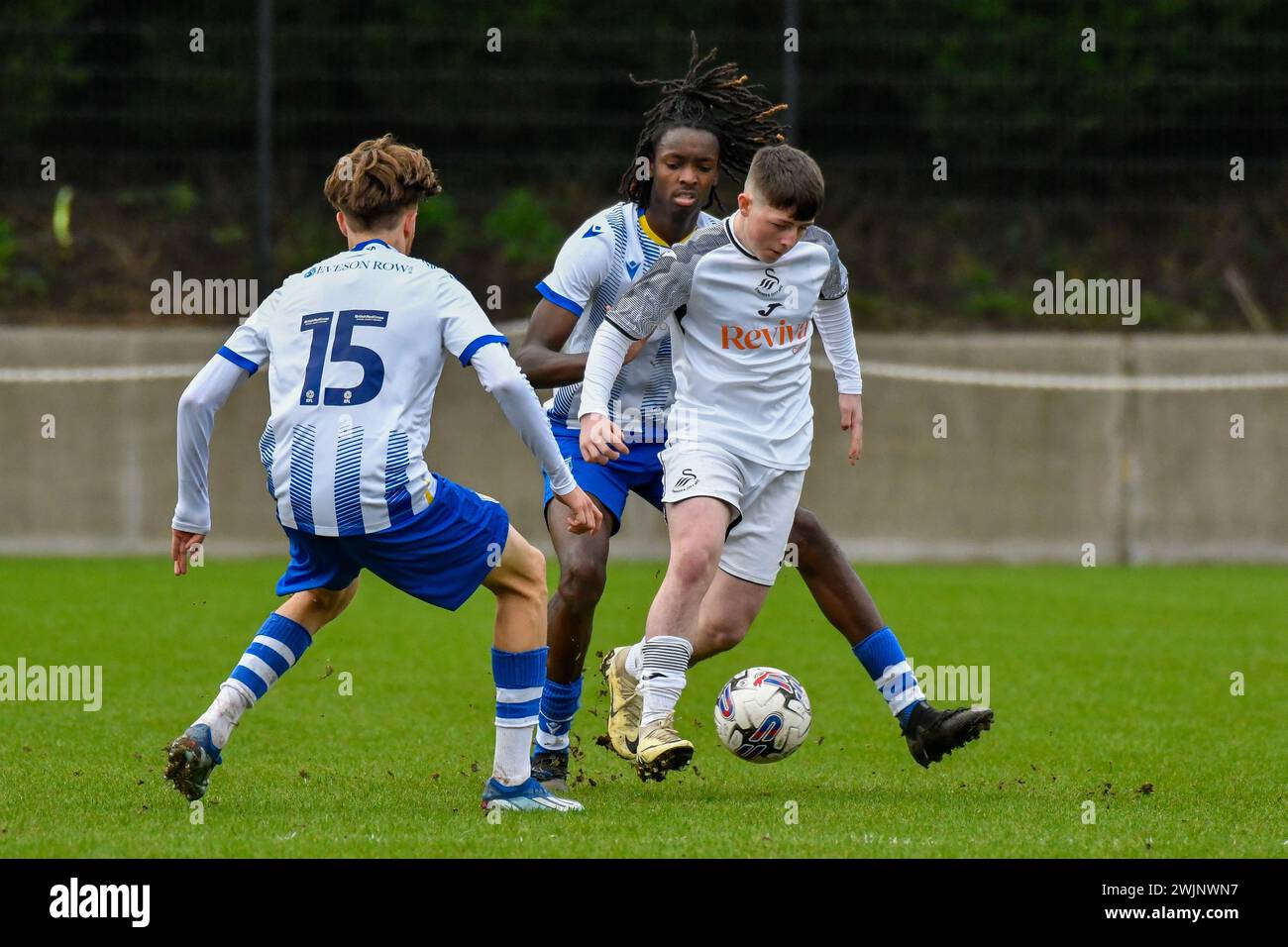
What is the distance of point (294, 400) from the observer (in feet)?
17.1

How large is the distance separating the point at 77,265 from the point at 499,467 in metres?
5.03

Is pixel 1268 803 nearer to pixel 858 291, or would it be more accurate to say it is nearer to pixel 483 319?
pixel 483 319

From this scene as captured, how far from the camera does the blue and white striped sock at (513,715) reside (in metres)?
5.48

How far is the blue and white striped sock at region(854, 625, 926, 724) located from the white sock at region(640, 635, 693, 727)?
2.38 feet

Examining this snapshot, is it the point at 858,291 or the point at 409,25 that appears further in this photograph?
the point at 858,291

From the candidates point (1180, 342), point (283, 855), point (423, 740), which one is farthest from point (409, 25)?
point (283, 855)

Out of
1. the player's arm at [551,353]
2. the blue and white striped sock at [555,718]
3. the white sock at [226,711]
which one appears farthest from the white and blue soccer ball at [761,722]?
the white sock at [226,711]

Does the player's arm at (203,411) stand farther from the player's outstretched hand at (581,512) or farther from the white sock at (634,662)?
the white sock at (634,662)

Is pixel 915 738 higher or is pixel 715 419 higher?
pixel 715 419

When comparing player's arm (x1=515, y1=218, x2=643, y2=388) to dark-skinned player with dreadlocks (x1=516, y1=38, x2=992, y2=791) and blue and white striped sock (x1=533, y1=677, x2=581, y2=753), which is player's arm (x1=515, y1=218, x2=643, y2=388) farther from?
blue and white striped sock (x1=533, y1=677, x2=581, y2=753)

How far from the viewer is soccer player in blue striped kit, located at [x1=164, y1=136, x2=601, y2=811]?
516cm

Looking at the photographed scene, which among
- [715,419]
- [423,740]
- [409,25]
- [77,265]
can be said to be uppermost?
[409,25]

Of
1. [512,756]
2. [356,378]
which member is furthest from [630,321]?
[512,756]
